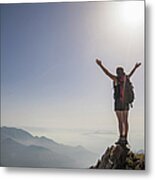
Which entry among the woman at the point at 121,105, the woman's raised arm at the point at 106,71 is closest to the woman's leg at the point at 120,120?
the woman at the point at 121,105

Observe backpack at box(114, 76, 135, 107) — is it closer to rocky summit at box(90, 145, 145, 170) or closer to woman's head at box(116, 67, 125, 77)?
woman's head at box(116, 67, 125, 77)

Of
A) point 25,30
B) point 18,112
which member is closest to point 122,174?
point 18,112

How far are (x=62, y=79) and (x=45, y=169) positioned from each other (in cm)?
33

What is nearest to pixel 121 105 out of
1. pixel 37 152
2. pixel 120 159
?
pixel 120 159

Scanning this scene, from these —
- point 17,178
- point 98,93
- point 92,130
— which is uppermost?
point 98,93

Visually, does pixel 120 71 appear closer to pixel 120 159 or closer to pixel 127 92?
pixel 127 92

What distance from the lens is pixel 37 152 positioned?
1.88 metres

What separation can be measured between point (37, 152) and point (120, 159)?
298 millimetres

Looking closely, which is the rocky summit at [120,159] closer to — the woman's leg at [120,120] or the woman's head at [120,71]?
the woman's leg at [120,120]

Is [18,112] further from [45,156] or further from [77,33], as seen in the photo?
[77,33]

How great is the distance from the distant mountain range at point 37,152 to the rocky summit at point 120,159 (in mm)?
37

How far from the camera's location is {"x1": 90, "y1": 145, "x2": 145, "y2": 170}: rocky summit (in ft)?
5.94

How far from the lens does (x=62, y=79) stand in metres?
1.87

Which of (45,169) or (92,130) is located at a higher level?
(92,130)
